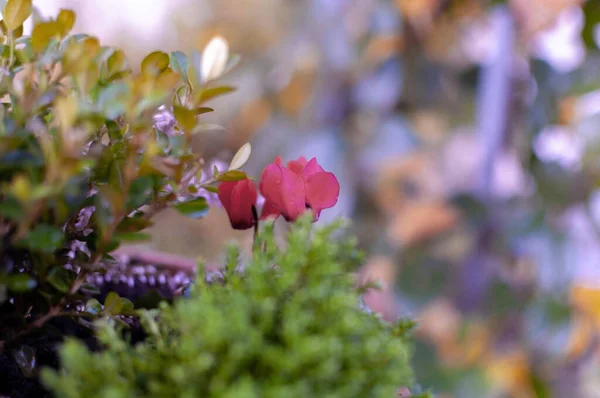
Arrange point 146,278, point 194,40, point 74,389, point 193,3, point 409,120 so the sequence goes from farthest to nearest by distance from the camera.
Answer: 1. point 193,3
2. point 194,40
3. point 409,120
4. point 146,278
5. point 74,389

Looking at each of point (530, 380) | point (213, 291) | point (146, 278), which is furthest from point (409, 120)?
point (213, 291)

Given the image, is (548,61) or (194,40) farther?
(194,40)

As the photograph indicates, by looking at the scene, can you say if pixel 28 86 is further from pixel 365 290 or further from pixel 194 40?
pixel 194 40

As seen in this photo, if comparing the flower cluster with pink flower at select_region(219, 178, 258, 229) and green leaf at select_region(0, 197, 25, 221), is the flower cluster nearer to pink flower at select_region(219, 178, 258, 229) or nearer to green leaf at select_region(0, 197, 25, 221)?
pink flower at select_region(219, 178, 258, 229)

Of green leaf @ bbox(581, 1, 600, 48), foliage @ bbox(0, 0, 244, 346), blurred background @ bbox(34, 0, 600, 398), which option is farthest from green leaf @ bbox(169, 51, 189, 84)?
green leaf @ bbox(581, 1, 600, 48)

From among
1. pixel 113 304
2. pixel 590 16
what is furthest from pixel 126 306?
pixel 590 16

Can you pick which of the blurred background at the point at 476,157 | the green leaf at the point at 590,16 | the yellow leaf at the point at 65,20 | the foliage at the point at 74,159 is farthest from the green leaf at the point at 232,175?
the green leaf at the point at 590,16
